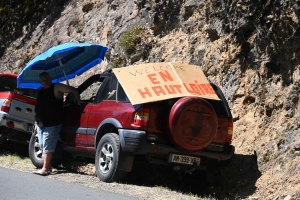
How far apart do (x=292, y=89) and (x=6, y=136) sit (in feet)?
20.1

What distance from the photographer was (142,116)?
8914 mm

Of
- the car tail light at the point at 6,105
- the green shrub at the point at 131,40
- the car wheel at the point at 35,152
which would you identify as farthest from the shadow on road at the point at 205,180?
the green shrub at the point at 131,40

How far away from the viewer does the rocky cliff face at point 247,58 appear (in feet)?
31.5

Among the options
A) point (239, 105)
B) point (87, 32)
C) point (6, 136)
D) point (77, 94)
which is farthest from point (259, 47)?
point (87, 32)

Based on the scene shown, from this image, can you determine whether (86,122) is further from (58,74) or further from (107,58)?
(107,58)

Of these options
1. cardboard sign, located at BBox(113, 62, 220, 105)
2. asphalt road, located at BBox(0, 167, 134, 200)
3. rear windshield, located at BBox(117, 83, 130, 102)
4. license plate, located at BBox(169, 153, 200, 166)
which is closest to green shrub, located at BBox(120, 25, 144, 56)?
cardboard sign, located at BBox(113, 62, 220, 105)

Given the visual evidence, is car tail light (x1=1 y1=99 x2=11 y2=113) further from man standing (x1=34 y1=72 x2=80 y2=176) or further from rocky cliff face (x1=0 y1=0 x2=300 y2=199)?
rocky cliff face (x1=0 y1=0 x2=300 y2=199)

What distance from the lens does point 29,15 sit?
2467 centimetres

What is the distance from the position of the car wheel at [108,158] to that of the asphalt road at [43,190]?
0.63 m

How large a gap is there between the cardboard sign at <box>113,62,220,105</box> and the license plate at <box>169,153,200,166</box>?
0.93 meters

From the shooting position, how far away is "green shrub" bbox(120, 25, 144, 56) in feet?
51.8

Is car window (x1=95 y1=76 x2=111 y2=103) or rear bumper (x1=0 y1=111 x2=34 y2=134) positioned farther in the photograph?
rear bumper (x1=0 y1=111 x2=34 y2=134)

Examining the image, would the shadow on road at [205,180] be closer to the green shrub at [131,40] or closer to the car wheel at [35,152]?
the car wheel at [35,152]

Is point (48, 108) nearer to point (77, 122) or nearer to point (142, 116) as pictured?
point (77, 122)
